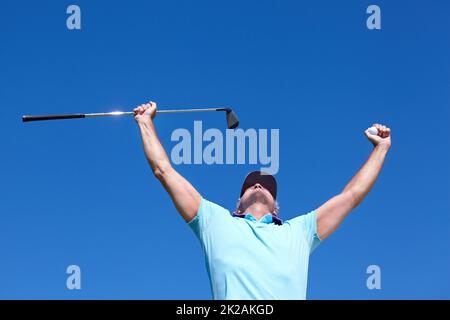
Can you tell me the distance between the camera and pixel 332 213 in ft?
17.1

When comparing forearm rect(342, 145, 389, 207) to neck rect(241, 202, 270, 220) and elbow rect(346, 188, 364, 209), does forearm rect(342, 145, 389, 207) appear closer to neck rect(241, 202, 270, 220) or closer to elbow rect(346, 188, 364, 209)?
elbow rect(346, 188, 364, 209)

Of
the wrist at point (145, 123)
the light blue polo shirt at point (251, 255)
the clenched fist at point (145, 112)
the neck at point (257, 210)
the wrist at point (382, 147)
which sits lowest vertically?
the light blue polo shirt at point (251, 255)

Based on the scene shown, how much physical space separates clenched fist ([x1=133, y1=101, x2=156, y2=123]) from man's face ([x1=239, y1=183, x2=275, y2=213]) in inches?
37.5

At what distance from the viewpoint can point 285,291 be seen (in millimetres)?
4727

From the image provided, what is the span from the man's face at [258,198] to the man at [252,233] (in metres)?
0.04

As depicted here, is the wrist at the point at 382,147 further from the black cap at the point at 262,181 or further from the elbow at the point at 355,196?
the black cap at the point at 262,181

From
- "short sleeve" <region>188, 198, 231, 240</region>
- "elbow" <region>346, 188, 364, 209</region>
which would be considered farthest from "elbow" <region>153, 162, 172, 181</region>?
"elbow" <region>346, 188, 364, 209</region>

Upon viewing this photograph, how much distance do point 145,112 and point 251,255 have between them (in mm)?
1426

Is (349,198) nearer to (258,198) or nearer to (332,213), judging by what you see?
(332,213)

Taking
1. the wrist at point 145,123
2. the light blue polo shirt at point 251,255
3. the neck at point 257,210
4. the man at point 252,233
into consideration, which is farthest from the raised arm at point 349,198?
the wrist at point 145,123

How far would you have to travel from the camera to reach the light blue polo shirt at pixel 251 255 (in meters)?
4.71

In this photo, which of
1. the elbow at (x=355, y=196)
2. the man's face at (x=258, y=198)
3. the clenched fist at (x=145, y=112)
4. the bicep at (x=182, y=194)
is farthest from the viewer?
the man's face at (x=258, y=198)
